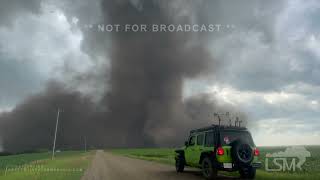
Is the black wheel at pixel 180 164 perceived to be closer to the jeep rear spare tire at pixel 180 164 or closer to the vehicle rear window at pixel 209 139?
the jeep rear spare tire at pixel 180 164

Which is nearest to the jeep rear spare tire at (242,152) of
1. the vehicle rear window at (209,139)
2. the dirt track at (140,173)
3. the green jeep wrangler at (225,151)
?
the green jeep wrangler at (225,151)

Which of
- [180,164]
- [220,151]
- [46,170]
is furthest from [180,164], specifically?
[46,170]

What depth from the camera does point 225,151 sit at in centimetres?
1391

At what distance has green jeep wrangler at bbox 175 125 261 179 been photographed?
13.7m

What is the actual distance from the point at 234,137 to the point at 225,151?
97 cm

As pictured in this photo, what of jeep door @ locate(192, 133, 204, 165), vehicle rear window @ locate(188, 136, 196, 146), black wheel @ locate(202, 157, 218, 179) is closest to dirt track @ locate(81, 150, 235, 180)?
black wheel @ locate(202, 157, 218, 179)

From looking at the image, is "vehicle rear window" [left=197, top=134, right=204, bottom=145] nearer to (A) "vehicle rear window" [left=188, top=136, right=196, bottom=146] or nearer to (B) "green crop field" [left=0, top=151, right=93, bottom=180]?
(A) "vehicle rear window" [left=188, top=136, right=196, bottom=146]

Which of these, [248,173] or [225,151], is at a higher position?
[225,151]

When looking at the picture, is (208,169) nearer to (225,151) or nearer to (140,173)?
(225,151)

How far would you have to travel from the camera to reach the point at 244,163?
44.7 feet

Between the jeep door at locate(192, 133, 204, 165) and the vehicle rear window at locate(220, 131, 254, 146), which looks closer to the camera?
the vehicle rear window at locate(220, 131, 254, 146)

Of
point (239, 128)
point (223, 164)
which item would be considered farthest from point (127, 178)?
point (239, 128)

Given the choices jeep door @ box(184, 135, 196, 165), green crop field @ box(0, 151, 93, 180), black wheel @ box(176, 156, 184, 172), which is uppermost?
jeep door @ box(184, 135, 196, 165)

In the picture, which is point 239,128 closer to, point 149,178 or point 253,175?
point 253,175
